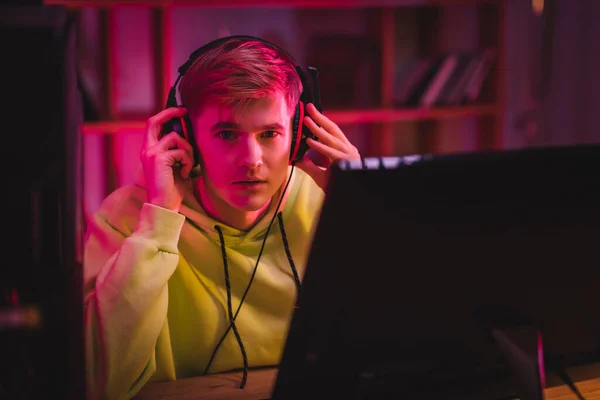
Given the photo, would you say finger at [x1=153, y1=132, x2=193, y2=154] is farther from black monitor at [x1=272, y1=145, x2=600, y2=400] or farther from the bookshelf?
the bookshelf

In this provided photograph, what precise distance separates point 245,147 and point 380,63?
1.76m

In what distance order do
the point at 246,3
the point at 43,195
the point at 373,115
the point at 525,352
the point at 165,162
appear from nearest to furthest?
1. the point at 43,195
2. the point at 525,352
3. the point at 165,162
4. the point at 246,3
5. the point at 373,115

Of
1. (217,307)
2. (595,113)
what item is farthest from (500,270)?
(595,113)

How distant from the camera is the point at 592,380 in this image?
99 cm

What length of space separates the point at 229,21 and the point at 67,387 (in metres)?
2.41

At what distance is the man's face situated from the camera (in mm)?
1207

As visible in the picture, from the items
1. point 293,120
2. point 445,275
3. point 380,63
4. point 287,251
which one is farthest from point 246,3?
point 445,275

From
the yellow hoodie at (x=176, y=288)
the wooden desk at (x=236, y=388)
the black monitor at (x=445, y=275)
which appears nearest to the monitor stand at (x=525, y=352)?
the black monitor at (x=445, y=275)

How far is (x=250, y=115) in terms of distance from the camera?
120cm

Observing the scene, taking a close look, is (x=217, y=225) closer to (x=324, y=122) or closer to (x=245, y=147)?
(x=245, y=147)

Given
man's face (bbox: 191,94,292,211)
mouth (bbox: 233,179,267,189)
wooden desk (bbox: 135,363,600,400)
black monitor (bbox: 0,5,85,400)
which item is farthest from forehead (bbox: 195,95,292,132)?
black monitor (bbox: 0,5,85,400)

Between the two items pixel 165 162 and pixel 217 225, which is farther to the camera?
pixel 217 225

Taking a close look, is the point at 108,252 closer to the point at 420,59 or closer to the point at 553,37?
the point at 420,59

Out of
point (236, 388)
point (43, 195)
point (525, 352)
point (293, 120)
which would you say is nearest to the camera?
point (43, 195)
